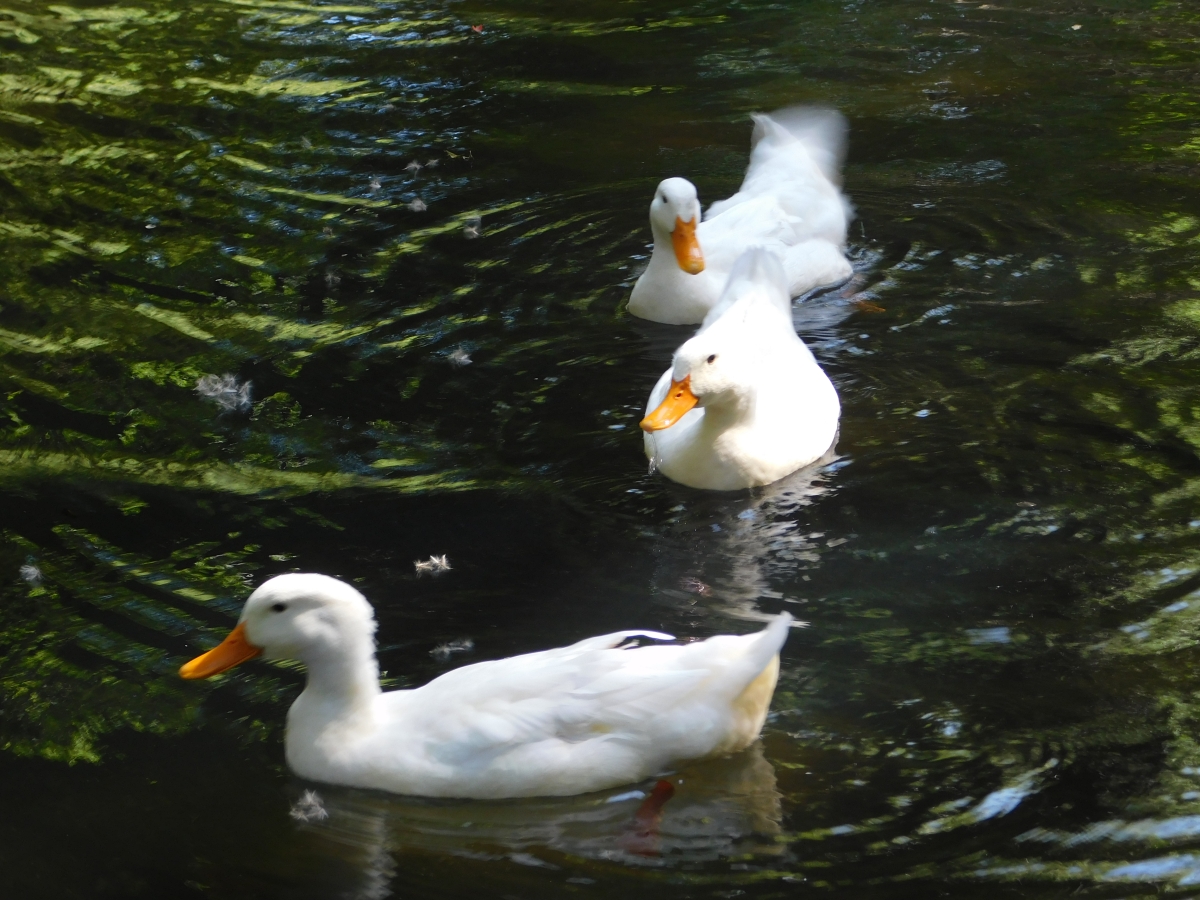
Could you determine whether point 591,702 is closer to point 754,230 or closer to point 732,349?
point 732,349

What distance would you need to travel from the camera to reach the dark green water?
4391 millimetres

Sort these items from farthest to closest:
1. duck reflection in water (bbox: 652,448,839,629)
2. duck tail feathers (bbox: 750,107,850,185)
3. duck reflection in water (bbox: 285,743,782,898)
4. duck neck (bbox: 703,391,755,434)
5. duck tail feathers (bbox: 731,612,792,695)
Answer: duck tail feathers (bbox: 750,107,850,185) < duck neck (bbox: 703,391,755,434) < duck reflection in water (bbox: 652,448,839,629) < duck tail feathers (bbox: 731,612,792,695) < duck reflection in water (bbox: 285,743,782,898)

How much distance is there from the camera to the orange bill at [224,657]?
4770mm

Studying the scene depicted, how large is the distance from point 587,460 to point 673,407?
0.66m

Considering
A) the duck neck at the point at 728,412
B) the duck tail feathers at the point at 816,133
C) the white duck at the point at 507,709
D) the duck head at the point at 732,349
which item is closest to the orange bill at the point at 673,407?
the duck head at the point at 732,349

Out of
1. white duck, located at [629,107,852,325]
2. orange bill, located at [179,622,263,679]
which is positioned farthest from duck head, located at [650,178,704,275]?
orange bill, located at [179,622,263,679]

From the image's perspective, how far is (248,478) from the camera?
21.7 ft

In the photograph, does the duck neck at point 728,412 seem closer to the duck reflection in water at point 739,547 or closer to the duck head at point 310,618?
the duck reflection in water at point 739,547

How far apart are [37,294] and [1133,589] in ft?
21.5

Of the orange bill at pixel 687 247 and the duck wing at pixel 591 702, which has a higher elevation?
the orange bill at pixel 687 247

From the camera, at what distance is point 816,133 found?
9836 millimetres

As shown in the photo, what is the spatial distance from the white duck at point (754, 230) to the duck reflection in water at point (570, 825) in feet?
13.0

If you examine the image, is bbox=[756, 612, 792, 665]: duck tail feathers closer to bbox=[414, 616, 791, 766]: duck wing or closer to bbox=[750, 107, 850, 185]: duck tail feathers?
bbox=[414, 616, 791, 766]: duck wing

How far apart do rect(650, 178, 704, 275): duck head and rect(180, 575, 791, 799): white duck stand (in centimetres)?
379
